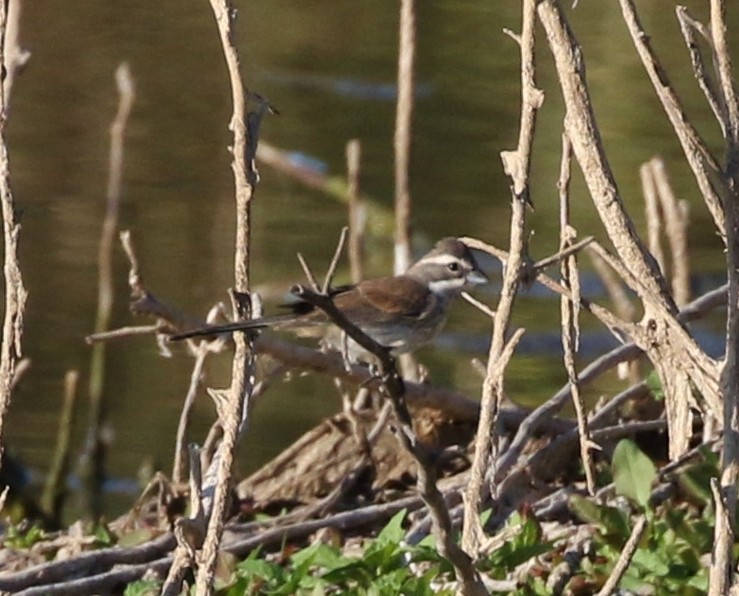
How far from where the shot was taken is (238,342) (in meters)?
3.45

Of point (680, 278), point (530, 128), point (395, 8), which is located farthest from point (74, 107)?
point (530, 128)

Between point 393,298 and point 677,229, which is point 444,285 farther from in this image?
point 677,229

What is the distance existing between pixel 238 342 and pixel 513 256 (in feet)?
1.69

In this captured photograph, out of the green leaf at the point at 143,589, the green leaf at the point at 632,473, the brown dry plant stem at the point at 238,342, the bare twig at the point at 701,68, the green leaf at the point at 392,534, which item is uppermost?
the bare twig at the point at 701,68

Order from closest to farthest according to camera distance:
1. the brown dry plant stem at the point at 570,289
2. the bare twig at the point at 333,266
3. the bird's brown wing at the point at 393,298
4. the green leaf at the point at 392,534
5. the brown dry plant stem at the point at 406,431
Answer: the brown dry plant stem at the point at 406,431 → the bare twig at the point at 333,266 → the brown dry plant stem at the point at 570,289 → the green leaf at the point at 392,534 → the bird's brown wing at the point at 393,298

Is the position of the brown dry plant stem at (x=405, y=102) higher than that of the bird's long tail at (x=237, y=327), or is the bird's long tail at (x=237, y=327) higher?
the brown dry plant stem at (x=405, y=102)

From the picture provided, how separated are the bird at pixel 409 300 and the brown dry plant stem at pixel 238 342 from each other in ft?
11.1

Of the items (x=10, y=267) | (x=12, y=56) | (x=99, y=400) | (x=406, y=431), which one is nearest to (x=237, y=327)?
(x=10, y=267)

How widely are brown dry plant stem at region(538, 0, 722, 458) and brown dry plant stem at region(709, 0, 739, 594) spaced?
0.56ft

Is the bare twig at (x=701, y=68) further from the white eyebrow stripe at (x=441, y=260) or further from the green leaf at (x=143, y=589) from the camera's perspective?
the white eyebrow stripe at (x=441, y=260)

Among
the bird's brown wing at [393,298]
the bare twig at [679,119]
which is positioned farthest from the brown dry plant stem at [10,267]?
the bird's brown wing at [393,298]

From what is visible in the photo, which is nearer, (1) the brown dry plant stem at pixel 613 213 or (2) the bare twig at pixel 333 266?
(2) the bare twig at pixel 333 266

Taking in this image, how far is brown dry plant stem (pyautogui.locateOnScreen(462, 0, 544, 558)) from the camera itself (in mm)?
3484

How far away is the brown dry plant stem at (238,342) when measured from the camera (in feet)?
11.0
